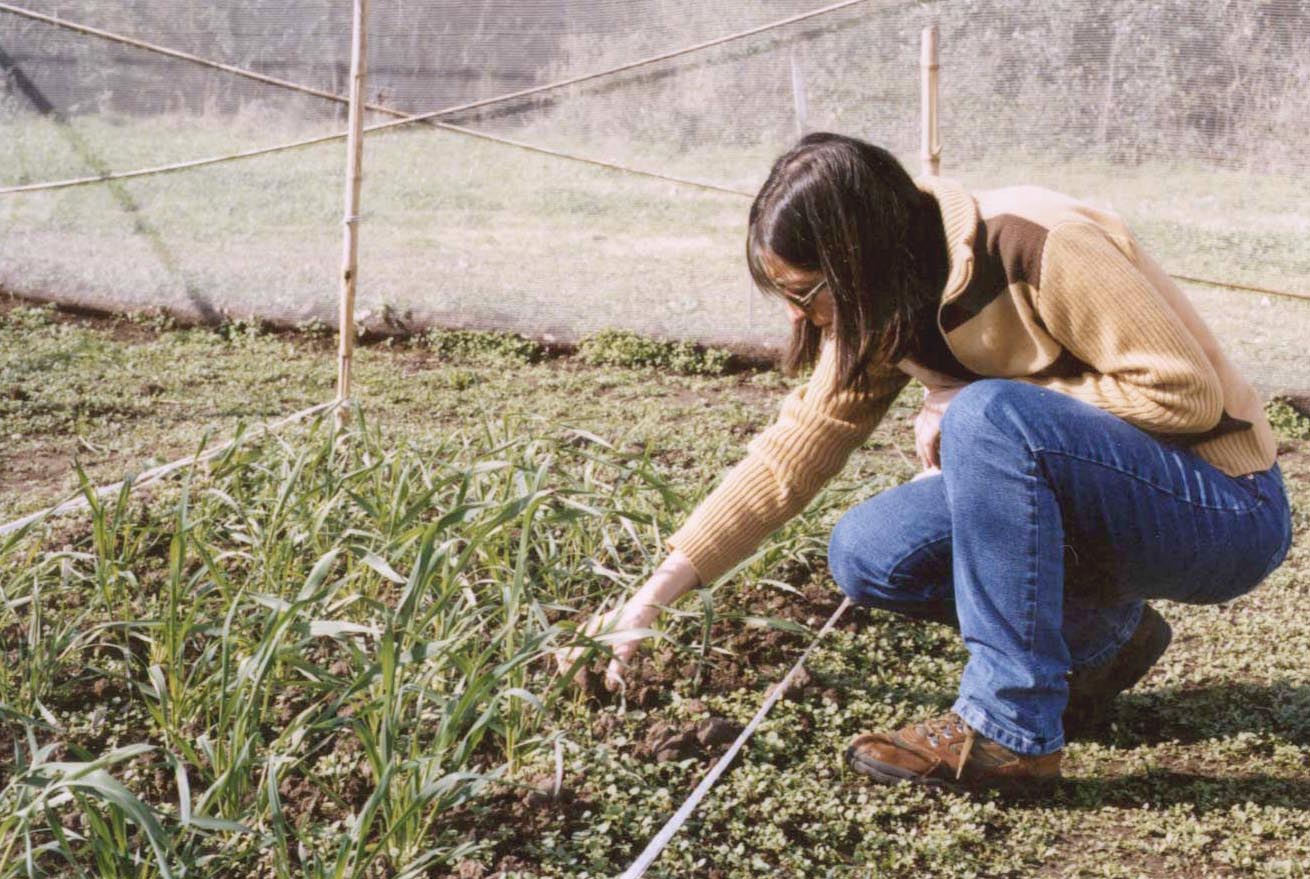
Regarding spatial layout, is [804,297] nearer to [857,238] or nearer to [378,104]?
[857,238]

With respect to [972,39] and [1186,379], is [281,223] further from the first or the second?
[1186,379]

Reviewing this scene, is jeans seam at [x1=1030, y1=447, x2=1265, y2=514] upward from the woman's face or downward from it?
downward

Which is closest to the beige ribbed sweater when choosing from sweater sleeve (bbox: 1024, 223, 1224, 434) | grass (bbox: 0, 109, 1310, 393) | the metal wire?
sweater sleeve (bbox: 1024, 223, 1224, 434)

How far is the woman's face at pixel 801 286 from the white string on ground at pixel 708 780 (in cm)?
66

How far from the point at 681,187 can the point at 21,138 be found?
108 inches

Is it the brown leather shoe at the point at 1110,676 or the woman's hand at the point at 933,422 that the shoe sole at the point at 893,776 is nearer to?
the brown leather shoe at the point at 1110,676

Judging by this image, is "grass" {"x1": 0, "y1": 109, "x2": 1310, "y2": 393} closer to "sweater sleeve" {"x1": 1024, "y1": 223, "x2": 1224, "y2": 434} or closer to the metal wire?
the metal wire

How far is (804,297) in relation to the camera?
212 cm

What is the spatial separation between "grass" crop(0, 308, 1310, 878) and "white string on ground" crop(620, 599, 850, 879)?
31 mm

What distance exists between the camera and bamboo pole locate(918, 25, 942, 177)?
4070 mm

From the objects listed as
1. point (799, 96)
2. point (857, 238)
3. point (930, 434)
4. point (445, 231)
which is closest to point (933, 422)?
point (930, 434)

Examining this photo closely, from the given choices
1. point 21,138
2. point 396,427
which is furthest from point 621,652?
point 21,138

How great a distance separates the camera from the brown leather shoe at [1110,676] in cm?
244

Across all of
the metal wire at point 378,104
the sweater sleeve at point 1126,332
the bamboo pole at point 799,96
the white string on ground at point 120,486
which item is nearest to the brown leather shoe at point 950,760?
the sweater sleeve at point 1126,332
